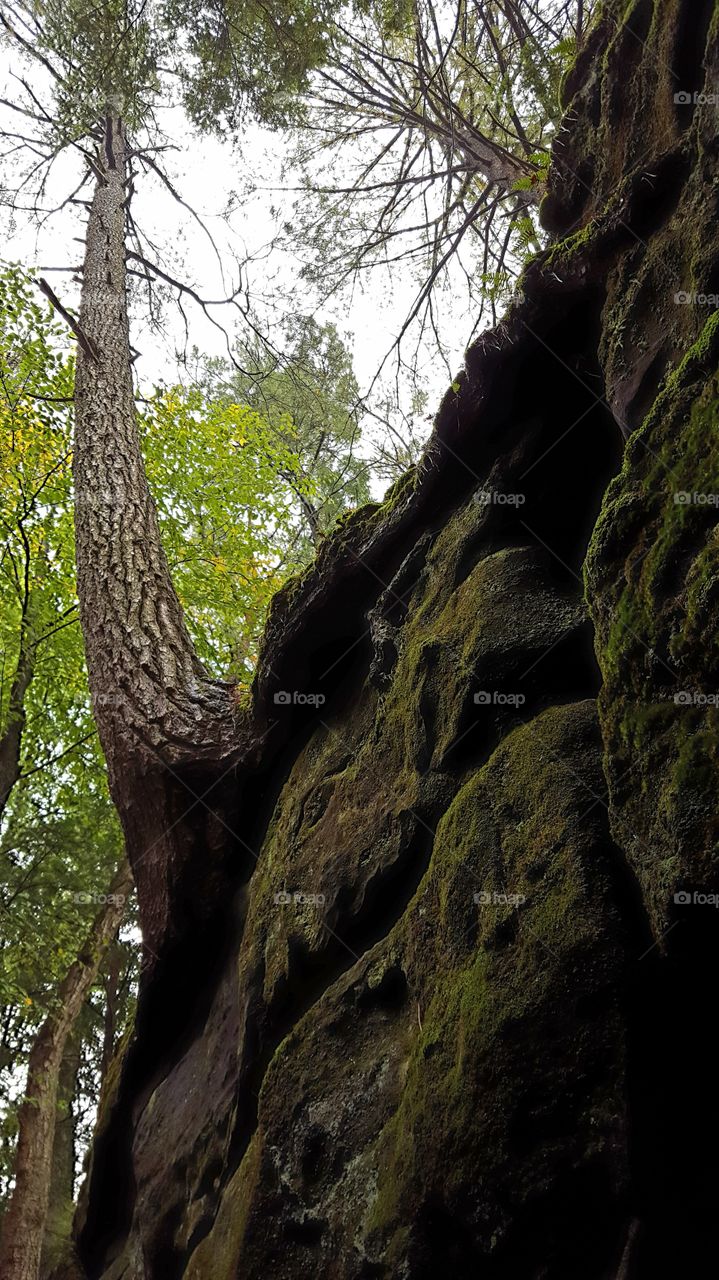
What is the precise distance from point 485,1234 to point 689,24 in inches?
167

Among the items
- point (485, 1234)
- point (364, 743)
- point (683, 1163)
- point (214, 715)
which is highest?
point (214, 715)

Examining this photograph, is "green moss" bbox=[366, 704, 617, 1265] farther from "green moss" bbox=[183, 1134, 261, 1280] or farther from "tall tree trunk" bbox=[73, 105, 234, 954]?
"tall tree trunk" bbox=[73, 105, 234, 954]

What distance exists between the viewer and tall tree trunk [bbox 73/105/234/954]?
430 centimetres

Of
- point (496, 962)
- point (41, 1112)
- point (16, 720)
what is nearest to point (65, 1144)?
point (41, 1112)

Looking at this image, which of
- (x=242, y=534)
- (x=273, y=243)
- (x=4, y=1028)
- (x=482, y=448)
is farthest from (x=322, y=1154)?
(x=4, y=1028)

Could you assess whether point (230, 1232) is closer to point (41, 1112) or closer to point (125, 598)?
point (125, 598)

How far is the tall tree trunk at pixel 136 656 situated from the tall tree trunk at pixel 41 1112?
513 cm

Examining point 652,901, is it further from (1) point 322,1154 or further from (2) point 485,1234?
(1) point 322,1154

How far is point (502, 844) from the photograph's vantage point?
260cm

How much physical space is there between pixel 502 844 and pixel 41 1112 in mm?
8229

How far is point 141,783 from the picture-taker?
432cm

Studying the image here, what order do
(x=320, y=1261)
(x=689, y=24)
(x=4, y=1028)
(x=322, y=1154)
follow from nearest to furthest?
(x=320, y=1261), (x=322, y=1154), (x=689, y=24), (x=4, y=1028)

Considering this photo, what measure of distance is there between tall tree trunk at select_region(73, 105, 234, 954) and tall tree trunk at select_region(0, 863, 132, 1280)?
5.13 meters

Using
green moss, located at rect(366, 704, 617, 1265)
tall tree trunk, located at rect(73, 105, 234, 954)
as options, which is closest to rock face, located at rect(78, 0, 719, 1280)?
green moss, located at rect(366, 704, 617, 1265)
